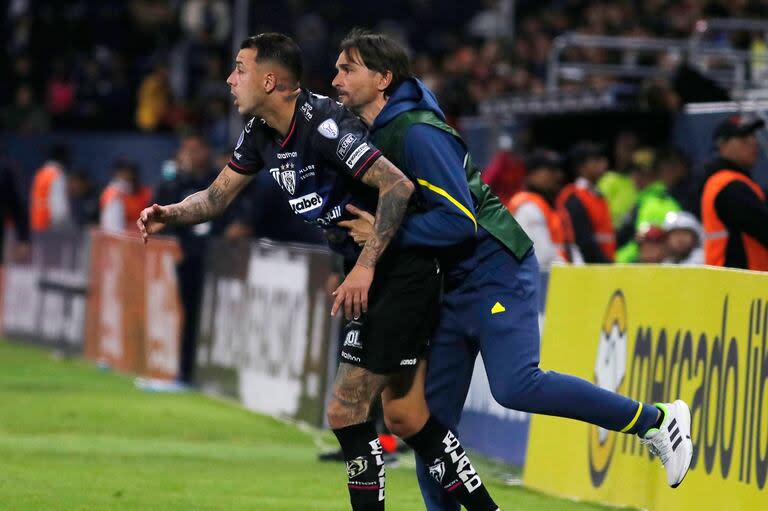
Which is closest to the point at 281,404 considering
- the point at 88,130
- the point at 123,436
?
the point at 123,436

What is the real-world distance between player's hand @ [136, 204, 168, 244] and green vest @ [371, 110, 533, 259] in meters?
0.99

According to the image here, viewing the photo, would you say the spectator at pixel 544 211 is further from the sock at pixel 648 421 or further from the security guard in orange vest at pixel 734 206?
the sock at pixel 648 421

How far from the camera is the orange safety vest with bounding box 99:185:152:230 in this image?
20672 mm

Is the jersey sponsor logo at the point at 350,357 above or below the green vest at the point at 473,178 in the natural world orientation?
below

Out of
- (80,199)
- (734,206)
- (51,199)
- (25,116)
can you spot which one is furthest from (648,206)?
(25,116)

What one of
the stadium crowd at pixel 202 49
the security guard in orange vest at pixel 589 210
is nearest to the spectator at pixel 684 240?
the security guard in orange vest at pixel 589 210

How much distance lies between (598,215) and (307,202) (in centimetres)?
713

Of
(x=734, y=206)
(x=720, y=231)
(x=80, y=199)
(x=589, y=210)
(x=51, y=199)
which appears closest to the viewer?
(x=734, y=206)

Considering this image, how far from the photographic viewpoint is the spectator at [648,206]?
1422 cm

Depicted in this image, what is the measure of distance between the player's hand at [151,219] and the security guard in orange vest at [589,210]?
22.0ft

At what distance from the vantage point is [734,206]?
10039mm

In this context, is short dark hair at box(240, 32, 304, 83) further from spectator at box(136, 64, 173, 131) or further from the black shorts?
spectator at box(136, 64, 173, 131)

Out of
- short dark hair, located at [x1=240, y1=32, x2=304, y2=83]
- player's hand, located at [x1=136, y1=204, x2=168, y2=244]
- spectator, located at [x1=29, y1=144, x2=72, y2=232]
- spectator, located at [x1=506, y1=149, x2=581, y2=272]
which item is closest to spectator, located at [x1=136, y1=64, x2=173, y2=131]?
spectator, located at [x1=29, y1=144, x2=72, y2=232]

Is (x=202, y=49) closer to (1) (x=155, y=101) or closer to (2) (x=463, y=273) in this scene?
(1) (x=155, y=101)
